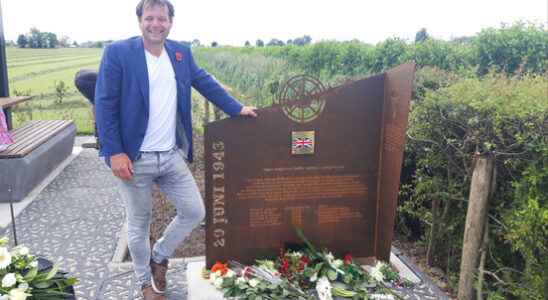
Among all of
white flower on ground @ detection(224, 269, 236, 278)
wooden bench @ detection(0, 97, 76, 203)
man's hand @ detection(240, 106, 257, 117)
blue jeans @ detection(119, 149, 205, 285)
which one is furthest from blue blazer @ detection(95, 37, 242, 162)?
wooden bench @ detection(0, 97, 76, 203)

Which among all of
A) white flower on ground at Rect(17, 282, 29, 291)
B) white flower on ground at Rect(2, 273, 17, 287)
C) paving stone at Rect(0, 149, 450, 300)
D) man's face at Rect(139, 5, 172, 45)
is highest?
man's face at Rect(139, 5, 172, 45)

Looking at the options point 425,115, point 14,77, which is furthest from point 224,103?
point 14,77

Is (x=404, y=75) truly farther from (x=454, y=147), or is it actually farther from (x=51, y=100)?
(x=51, y=100)

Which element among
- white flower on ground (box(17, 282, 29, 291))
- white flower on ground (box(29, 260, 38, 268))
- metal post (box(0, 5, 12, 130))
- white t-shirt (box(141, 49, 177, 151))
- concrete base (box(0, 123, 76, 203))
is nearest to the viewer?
white flower on ground (box(17, 282, 29, 291))

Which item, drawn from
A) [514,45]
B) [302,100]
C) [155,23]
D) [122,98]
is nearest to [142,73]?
[122,98]

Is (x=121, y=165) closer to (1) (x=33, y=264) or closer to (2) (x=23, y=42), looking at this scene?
(1) (x=33, y=264)

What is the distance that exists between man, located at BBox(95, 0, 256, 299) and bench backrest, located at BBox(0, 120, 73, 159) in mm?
3440

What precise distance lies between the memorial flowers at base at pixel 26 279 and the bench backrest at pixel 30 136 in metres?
3.62

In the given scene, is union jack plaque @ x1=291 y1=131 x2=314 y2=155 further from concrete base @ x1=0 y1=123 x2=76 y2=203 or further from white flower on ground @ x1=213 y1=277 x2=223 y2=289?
concrete base @ x1=0 y1=123 x2=76 y2=203

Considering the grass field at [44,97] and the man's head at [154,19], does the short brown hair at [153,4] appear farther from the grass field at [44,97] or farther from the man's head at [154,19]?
the grass field at [44,97]

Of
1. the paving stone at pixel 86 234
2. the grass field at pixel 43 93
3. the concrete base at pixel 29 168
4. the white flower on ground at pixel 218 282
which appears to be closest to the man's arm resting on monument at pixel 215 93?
the white flower on ground at pixel 218 282

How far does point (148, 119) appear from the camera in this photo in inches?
113

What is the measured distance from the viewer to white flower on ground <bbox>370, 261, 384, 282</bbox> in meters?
3.50

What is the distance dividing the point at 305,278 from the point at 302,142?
0.96 m
